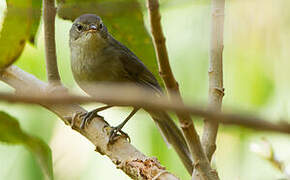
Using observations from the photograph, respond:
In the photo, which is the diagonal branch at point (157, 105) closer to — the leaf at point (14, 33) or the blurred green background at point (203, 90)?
the leaf at point (14, 33)

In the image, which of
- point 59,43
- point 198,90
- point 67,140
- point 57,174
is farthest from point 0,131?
point 59,43

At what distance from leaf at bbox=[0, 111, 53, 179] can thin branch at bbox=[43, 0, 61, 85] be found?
348 mm

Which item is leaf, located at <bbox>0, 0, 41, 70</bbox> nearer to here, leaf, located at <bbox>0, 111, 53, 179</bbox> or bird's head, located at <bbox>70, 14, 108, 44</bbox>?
leaf, located at <bbox>0, 111, 53, 179</bbox>

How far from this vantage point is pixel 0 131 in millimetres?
2146

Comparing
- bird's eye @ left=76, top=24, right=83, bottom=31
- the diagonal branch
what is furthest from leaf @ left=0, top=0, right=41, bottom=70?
the diagonal branch

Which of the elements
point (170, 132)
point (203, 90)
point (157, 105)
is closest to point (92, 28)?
point (203, 90)

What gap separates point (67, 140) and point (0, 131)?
4.54 ft

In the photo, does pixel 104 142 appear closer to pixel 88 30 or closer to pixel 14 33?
pixel 14 33

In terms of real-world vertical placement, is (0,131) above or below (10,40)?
below

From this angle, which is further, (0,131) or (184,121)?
(0,131)

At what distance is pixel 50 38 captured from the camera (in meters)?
2.30

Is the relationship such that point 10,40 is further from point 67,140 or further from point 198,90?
point 198,90

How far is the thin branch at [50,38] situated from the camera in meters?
2.23

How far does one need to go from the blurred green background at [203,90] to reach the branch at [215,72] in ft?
2.17
